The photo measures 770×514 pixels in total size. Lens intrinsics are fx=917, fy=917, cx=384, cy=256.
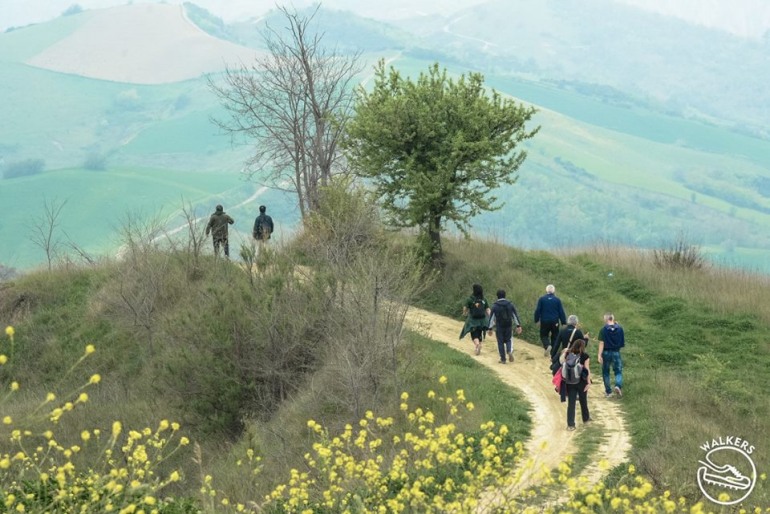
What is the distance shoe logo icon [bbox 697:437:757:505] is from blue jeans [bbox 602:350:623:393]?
11.6 ft

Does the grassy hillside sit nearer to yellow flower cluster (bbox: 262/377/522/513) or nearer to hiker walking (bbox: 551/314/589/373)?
hiker walking (bbox: 551/314/589/373)

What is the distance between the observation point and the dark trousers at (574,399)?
1808cm

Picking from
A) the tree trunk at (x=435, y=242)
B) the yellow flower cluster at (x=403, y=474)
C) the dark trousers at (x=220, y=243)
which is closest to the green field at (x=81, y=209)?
the dark trousers at (x=220, y=243)

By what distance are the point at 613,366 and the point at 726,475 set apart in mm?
4765

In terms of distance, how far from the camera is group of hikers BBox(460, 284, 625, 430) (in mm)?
18062

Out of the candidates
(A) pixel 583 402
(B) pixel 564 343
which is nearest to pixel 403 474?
(A) pixel 583 402

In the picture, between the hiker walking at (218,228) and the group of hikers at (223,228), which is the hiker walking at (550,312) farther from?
the hiker walking at (218,228)

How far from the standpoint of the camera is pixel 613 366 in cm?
2038

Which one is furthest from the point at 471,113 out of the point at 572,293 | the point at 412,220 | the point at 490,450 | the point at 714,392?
the point at 490,450

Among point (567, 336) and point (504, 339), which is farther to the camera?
point (504, 339)

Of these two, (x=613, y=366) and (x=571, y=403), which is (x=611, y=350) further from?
(x=571, y=403)

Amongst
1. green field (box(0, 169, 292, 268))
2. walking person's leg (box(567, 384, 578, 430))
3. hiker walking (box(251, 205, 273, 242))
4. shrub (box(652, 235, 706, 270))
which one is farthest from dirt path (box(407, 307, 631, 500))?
green field (box(0, 169, 292, 268))

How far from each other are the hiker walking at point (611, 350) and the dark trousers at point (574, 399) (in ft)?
5.77

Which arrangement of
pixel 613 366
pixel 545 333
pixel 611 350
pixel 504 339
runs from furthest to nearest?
pixel 545 333, pixel 504 339, pixel 613 366, pixel 611 350
